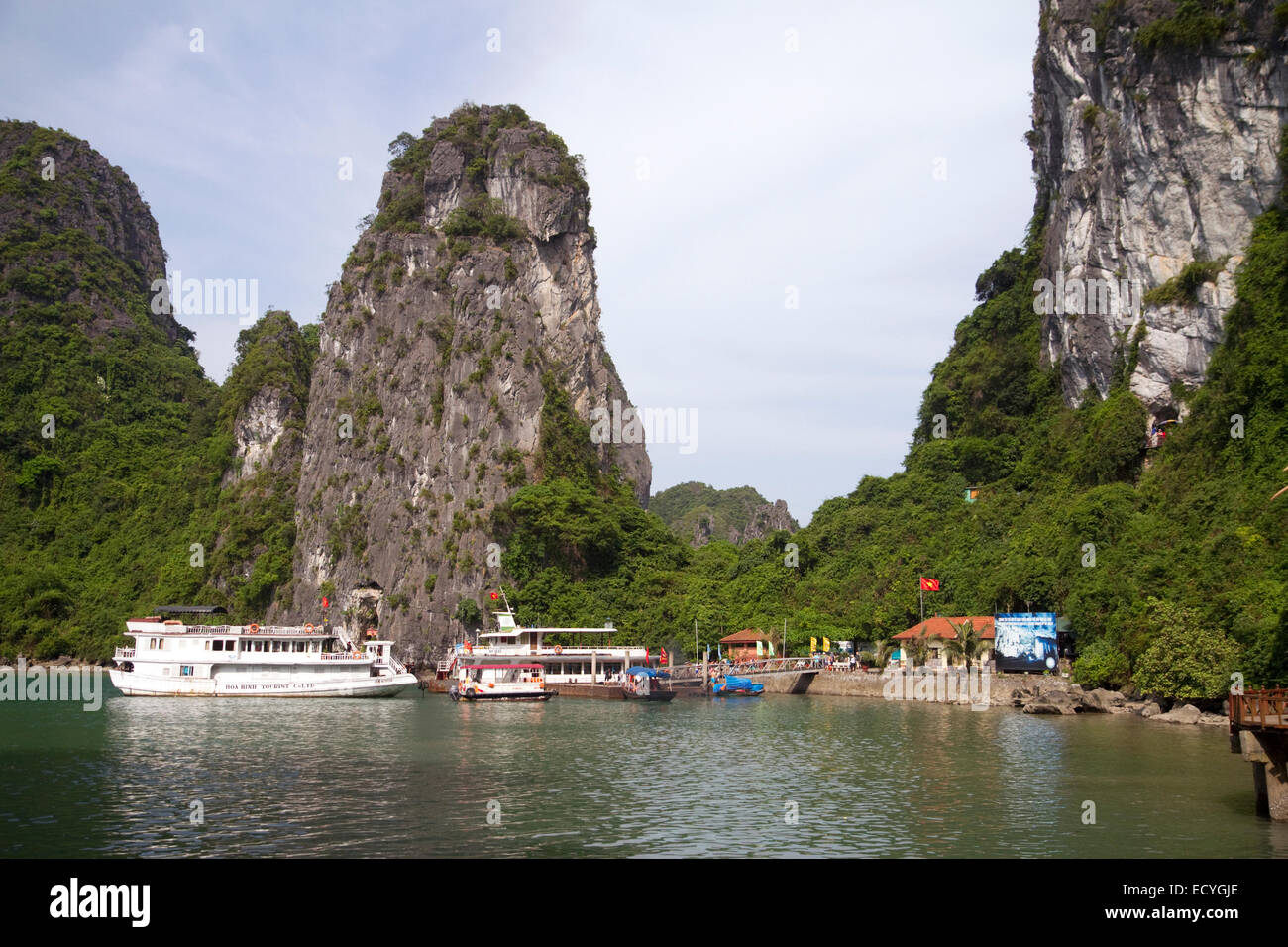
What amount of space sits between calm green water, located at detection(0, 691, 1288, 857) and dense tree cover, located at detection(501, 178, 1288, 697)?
5.68 meters

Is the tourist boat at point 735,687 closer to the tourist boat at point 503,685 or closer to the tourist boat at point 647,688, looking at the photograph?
the tourist boat at point 647,688

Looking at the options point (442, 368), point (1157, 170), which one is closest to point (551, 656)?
point (442, 368)

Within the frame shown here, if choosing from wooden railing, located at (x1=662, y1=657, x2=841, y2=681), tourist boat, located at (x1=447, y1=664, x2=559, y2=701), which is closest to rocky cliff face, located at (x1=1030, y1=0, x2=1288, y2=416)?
wooden railing, located at (x1=662, y1=657, x2=841, y2=681)

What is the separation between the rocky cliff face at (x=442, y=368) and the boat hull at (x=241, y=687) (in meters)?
19.2

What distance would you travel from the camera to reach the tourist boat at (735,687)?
6038 cm

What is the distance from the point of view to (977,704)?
49.5 m

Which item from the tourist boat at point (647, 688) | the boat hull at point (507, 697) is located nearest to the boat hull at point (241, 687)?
the boat hull at point (507, 697)

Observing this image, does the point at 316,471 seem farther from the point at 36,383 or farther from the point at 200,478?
the point at 36,383

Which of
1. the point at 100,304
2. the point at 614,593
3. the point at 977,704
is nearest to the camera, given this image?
the point at 977,704

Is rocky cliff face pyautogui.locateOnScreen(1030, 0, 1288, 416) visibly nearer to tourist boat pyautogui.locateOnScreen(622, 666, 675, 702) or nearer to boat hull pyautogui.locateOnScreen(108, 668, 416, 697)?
tourist boat pyautogui.locateOnScreen(622, 666, 675, 702)

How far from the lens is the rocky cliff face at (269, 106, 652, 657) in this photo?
275ft

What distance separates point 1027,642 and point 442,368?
58368mm
